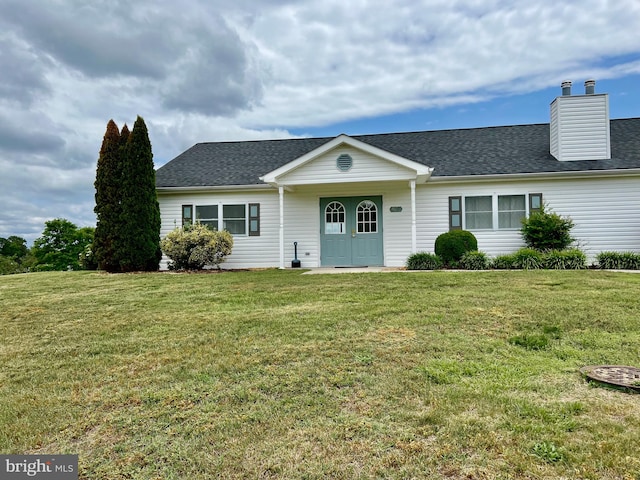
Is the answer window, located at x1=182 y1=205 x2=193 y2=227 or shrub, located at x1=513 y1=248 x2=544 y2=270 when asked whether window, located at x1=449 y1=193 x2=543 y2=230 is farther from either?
window, located at x1=182 y1=205 x2=193 y2=227

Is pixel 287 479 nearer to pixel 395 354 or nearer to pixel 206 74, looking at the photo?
pixel 395 354

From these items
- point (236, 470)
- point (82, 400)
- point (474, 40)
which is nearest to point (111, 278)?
point (82, 400)

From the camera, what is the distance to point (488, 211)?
41.7ft

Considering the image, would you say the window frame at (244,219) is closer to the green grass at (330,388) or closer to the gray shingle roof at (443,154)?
the gray shingle roof at (443,154)

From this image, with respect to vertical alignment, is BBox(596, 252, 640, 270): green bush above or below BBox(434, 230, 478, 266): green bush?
below

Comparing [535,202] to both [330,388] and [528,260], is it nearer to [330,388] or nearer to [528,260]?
[528,260]

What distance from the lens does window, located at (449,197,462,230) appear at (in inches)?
502

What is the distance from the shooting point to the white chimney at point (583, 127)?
12.6 m

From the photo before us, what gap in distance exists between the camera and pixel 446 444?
2311 millimetres

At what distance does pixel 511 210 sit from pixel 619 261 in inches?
125

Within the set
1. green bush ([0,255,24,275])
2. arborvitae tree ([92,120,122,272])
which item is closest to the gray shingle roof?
arborvitae tree ([92,120,122,272])

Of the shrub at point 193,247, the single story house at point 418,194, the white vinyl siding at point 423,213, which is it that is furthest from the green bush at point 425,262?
the shrub at point 193,247

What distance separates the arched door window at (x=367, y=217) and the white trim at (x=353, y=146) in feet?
6.01

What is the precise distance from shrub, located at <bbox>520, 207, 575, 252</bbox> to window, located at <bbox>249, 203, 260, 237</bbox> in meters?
8.71
